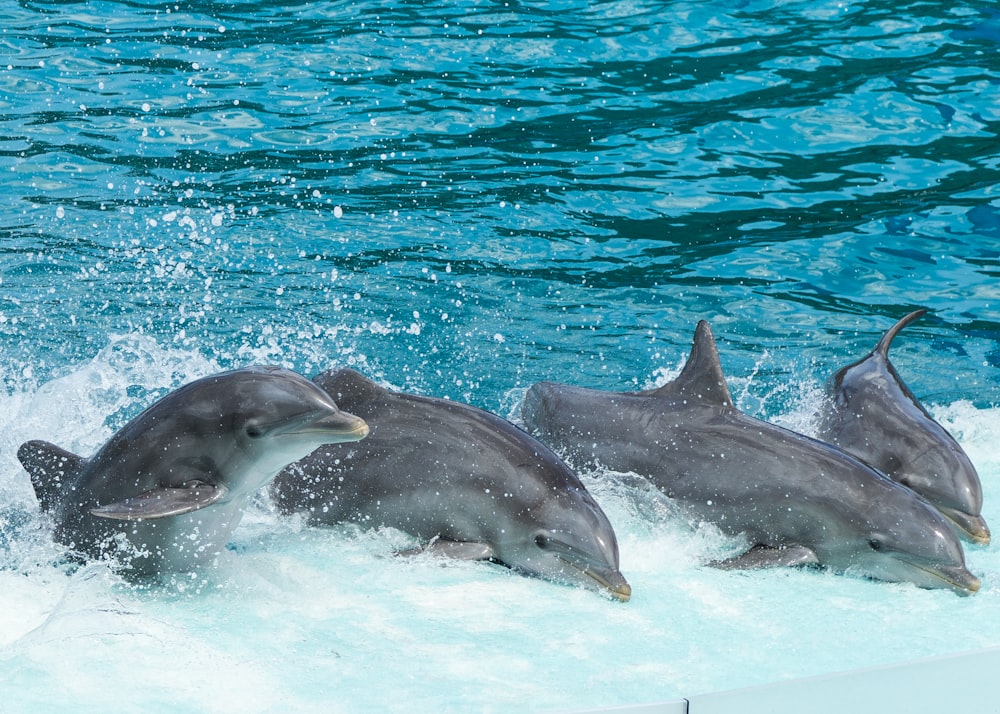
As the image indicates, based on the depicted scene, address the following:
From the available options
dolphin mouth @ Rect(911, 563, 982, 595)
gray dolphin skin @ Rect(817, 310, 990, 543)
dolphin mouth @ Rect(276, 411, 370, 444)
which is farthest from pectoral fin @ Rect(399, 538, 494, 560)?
gray dolphin skin @ Rect(817, 310, 990, 543)

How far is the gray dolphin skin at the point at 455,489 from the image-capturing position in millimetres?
5456

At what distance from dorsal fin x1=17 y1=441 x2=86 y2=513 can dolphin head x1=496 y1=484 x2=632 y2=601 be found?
6.29ft

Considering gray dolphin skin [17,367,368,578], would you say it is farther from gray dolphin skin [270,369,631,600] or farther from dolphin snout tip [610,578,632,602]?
dolphin snout tip [610,578,632,602]

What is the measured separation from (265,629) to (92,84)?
9681mm

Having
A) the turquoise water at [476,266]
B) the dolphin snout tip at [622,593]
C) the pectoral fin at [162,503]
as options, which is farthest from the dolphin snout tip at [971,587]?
the pectoral fin at [162,503]

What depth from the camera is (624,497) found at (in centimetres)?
630

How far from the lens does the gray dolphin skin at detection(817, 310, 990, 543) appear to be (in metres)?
6.19

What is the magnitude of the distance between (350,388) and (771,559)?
7.13ft

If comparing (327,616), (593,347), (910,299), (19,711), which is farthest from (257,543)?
→ (910,299)

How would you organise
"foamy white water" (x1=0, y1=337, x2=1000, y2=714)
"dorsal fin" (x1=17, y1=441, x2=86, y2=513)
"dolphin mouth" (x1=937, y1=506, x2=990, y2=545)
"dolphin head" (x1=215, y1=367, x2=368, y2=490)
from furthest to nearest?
"dolphin mouth" (x1=937, y1=506, x2=990, y2=545)
"dorsal fin" (x1=17, y1=441, x2=86, y2=513)
"dolphin head" (x1=215, y1=367, x2=368, y2=490)
"foamy white water" (x1=0, y1=337, x2=1000, y2=714)

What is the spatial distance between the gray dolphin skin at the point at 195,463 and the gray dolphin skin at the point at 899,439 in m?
3.13

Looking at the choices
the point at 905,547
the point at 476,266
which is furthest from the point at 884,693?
the point at 476,266

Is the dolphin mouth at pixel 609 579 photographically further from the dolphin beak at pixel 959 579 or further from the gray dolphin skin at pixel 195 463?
the dolphin beak at pixel 959 579

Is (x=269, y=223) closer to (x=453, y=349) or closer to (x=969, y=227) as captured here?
(x=453, y=349)
